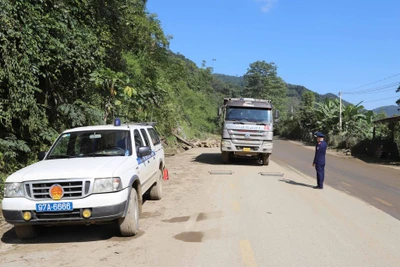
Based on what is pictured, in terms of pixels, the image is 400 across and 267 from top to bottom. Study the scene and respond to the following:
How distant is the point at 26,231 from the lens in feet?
17.7

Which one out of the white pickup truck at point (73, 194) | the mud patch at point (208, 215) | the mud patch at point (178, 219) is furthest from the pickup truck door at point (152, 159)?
the white pickup truck at point (73, 194)

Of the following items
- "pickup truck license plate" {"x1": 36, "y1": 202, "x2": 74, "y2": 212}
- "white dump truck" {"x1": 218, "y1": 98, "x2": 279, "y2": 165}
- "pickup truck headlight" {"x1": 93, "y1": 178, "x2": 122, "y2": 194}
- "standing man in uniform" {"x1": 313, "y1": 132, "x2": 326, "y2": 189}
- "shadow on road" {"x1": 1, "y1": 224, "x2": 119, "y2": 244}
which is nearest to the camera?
"pickup truck license plate" {"x1": 36, "y1": 202, "x2": 74, "y2": 212}

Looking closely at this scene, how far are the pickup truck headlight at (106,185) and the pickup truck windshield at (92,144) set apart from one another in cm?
118

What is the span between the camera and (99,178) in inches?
200

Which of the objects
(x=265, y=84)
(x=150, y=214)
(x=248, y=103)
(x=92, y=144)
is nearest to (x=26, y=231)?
(x=92, y=144)

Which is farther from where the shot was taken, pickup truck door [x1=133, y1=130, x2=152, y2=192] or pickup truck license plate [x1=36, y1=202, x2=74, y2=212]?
pickup truck door [x1=133, y1=130, x2=152, y2=192]

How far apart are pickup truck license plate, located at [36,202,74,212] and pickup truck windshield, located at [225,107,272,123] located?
1102 cm

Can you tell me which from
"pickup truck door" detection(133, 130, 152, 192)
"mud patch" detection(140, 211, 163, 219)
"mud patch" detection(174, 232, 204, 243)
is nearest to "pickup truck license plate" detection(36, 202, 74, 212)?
"pickup truck door" detection(133, 130, 152, 192)

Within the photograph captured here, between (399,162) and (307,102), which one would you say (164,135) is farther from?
(307,102)

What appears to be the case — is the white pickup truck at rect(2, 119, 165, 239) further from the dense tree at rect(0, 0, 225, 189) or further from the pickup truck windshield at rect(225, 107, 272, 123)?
the pickup truck windshield at rect(225, 107, 272, 123)

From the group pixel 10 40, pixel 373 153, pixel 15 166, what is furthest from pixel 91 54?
pixel 373 153

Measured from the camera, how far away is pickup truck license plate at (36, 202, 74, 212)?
4965mm

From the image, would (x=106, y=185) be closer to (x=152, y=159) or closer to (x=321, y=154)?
(x=152, y=159)

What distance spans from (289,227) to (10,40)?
7268mm
